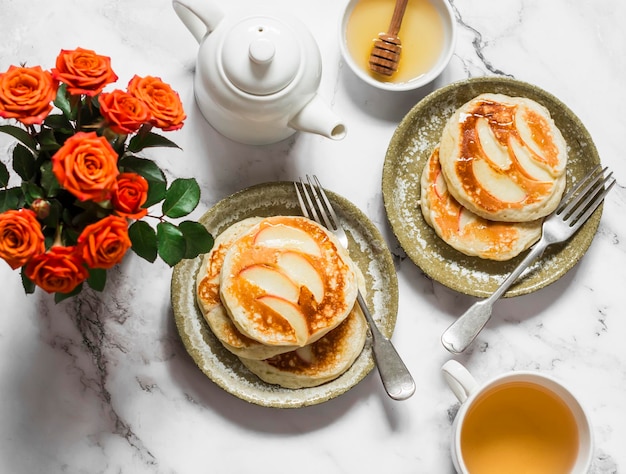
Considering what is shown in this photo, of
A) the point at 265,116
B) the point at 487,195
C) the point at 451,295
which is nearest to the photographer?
the point at 265,116

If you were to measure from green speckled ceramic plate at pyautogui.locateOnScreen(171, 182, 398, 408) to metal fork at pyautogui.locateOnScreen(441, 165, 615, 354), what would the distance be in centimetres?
13

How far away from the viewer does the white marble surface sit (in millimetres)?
1522

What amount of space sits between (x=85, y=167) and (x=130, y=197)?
9cm

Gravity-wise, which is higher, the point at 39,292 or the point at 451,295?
the point at 451,295

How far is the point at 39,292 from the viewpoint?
1.51m

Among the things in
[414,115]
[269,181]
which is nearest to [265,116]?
[269,181]

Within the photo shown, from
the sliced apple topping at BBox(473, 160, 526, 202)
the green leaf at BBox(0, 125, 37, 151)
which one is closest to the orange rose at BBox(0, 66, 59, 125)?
the green leaf at BBox(0, 125, 37, 151)

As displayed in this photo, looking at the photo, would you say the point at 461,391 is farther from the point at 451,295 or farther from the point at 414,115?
the point at 414,115

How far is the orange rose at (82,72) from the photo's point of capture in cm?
103

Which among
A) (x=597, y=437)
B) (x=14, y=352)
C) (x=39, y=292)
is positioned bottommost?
(x=14, y=352)

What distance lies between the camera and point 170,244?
3.85ft

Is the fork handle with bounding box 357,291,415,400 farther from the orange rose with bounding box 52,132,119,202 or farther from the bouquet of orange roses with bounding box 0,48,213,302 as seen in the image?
the orange rose with bounding box 52,132,119,202

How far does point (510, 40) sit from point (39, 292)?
108cm

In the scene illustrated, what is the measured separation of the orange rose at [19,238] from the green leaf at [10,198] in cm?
12
